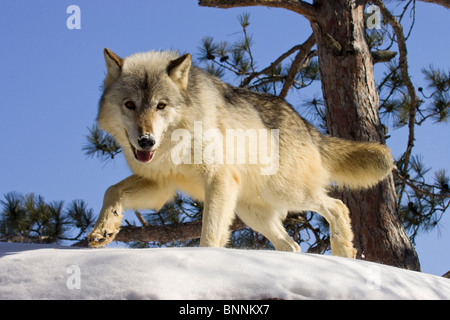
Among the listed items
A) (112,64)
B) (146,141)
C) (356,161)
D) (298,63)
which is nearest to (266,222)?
(356,161)

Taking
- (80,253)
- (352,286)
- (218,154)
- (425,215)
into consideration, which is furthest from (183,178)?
(425,215)

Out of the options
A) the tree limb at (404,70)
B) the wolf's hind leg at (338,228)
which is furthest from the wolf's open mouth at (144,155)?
the tree limb at (404,70)

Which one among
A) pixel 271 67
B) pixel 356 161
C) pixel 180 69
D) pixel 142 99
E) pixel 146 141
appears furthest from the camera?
pixel 271 67

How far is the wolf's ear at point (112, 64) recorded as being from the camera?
4176 millimetres

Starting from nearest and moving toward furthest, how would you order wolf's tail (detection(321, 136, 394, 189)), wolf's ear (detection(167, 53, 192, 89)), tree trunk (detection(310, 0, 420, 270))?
wolf's ear (detection(167, 53, 192, 89)) → wolf's tail (detection(321, 136, 394, 189)) → tree trunk (detection(310, 0, 420, 270))

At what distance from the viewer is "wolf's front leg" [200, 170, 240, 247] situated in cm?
384

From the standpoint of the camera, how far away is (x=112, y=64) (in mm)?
4188

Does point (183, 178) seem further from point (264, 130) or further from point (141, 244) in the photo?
point (141, 244)

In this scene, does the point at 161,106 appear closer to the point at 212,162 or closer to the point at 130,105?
the point at 130,105

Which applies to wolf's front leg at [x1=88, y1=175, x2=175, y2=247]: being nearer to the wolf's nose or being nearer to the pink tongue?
the pink tongue

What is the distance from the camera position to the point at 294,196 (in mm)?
4859

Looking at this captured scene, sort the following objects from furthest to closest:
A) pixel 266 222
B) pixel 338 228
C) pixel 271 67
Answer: pixel 271 67, pixel 266 222, pixel 338 228

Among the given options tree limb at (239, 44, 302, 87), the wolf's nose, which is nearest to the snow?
the wolf's nose

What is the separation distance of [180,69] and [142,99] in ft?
1.57
